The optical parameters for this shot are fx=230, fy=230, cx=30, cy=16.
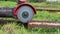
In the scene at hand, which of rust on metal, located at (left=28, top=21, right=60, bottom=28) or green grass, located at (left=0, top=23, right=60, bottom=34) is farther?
rust on metal, located at (left=28, top=21, right=60, bottom=28)

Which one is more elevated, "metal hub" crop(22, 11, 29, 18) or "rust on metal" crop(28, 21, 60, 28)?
"metal hub" crop(22, 11, 29, 18)

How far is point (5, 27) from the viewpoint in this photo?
5.53 meters

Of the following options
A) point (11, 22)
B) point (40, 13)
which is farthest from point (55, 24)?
point (40, 13)

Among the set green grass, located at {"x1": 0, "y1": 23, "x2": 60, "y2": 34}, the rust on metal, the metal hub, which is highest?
the metal hub

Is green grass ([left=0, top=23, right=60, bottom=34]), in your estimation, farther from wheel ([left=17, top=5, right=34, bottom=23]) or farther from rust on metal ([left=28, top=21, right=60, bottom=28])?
wheel ([left=17, top=5, right=34, bottom=23])

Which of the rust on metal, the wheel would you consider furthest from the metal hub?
the rust on metal

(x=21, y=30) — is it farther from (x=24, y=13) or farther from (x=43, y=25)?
(x=43, y=25)

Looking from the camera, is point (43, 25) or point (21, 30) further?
point (43, 25)

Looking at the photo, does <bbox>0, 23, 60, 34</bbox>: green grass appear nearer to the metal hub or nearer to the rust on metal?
the rust on metal

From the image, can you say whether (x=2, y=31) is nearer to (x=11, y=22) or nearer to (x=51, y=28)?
(x=11, y=22)

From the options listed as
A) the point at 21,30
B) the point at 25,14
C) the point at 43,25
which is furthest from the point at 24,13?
the point at 43,25

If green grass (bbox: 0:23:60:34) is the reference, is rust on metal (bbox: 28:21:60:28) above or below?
above

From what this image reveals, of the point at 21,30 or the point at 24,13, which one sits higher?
the point at 24,13

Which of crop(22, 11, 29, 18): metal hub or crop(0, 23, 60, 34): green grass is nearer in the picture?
crop(0, 23, 60, 34): green grass
